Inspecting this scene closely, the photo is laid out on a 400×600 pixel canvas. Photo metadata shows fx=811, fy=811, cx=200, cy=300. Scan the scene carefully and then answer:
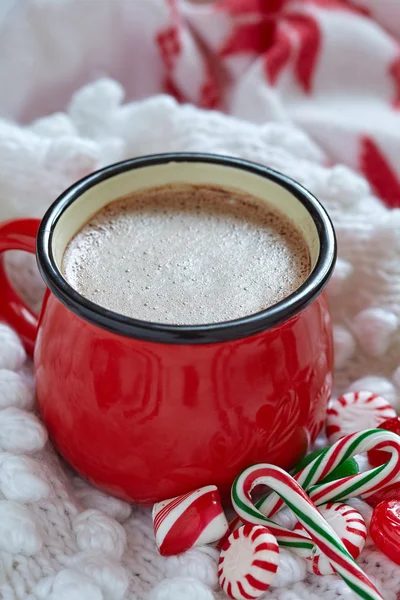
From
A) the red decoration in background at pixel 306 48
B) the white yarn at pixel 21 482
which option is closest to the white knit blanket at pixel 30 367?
the white yarn at pixel 21 482

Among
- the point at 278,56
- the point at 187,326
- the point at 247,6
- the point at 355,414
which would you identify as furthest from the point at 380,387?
the point at 247,6

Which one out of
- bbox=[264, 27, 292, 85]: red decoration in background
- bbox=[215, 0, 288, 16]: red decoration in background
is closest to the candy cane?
bbox=[264, 27, 292, 85]: red decoration in background

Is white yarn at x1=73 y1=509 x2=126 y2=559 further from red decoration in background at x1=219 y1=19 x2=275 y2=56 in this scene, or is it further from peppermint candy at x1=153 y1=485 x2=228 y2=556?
red decoration in background at x1=219 y1=19 x2=275 y2=56

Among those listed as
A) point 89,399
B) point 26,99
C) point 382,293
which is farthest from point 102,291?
point 26,99

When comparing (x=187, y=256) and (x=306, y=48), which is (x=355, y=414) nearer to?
(x=187, y=256)

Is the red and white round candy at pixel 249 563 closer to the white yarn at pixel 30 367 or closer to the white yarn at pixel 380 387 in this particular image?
the white yarn at pixel 30 367

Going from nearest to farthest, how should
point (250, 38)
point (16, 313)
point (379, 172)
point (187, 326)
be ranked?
point (187, 326) → point (16, 313) → point (379, 172) → point (250, 38)

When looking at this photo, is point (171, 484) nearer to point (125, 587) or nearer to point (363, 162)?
point (125, 587)
